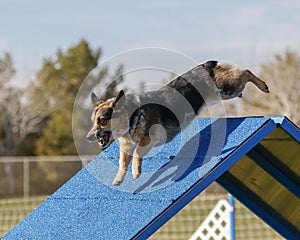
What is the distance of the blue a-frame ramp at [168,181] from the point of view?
416 centimetres

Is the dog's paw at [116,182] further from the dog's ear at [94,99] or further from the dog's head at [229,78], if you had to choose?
the dog's head at [229,78]

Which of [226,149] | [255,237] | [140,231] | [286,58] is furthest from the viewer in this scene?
[286,58]

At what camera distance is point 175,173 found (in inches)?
174

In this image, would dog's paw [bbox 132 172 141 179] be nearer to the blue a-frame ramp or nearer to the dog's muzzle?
the blue a-frame ramp

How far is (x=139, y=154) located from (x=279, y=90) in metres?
18.5

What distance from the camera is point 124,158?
4449 mm

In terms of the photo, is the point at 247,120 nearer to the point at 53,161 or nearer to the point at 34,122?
the point at 53,161

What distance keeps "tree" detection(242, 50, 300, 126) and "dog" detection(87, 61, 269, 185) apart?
17080mm

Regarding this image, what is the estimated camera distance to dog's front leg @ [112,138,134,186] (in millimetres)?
4391

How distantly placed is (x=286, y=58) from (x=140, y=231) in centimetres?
1941

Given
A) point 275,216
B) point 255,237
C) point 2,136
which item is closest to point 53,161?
point 2,136

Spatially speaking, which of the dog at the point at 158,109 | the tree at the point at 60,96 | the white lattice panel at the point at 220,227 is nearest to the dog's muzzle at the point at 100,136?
the dog at the point at 158,109

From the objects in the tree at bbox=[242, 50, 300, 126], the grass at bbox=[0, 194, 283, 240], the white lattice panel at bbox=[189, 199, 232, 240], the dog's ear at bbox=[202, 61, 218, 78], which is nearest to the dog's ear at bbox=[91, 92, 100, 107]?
the dog's ear at bbox=[202, 61, 218, 78]

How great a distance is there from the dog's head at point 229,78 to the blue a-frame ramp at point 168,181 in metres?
0.18
